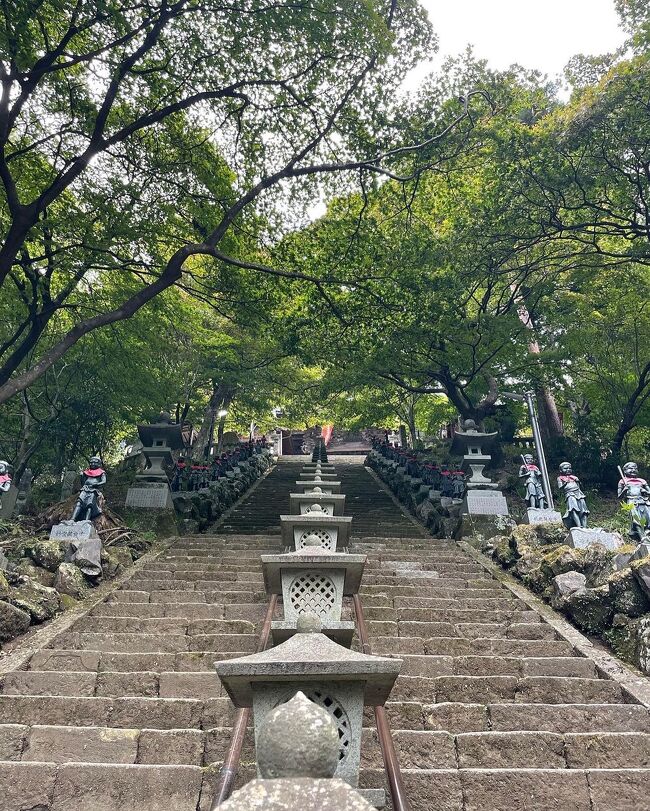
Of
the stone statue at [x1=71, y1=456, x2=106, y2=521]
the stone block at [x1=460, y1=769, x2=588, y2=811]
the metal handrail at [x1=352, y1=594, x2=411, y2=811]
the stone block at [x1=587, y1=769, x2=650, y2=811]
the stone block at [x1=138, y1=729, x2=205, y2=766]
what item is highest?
the stone statue at [x1=71, y1=456, x2=106, y2=521]

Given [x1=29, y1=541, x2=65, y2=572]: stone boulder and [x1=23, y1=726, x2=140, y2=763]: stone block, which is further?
[x1=29, y1=541, x2=65, y2=572]: stone boulder

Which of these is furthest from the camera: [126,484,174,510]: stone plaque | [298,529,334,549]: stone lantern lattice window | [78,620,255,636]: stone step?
[126,484,174,510]: stone plaque

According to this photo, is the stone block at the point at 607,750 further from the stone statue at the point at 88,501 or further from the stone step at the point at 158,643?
the stone statue at the point at 88,501

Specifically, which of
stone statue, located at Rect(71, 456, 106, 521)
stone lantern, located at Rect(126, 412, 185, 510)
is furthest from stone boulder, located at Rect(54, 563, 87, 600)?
stone lantern, located at Rect(126, 412, 185, 510)

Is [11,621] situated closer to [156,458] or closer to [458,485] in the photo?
[156,458]

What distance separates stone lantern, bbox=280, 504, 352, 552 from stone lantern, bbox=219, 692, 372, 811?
4320mm

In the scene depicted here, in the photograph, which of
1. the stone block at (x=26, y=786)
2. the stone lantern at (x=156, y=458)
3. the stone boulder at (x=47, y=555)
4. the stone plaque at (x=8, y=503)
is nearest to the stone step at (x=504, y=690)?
the stone block at (x=26, y=786)

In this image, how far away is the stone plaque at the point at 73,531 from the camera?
8016 millimetres

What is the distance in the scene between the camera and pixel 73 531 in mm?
8102

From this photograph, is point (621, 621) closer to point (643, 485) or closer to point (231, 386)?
point (643, 485)

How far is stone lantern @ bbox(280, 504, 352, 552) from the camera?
6.03 metres

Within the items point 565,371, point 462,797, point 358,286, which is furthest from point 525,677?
point 565,371

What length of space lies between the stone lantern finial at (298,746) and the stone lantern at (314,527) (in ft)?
14.3

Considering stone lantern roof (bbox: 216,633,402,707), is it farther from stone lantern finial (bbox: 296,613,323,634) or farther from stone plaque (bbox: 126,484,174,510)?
stone plaque (bbox: 126,484,174,510)
